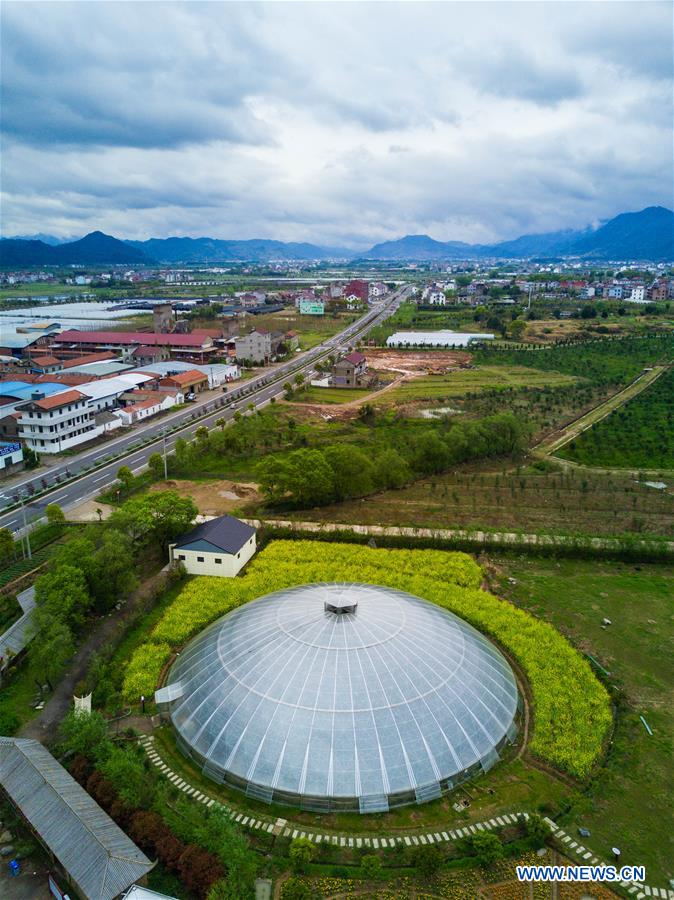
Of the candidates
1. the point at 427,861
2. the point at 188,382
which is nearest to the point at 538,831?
the point at 427,861

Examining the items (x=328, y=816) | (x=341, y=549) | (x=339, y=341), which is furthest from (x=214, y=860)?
(x=339, y=341)

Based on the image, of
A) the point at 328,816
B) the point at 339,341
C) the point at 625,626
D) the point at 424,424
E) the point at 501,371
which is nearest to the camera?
the point at 328,816

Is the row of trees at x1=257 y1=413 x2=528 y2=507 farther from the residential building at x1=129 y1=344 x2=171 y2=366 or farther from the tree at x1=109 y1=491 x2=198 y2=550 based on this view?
the residential building at x1=129 y1=344 x2=171 y2=366

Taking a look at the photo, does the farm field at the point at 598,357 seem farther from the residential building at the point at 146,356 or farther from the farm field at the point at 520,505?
the residential building at the point at 146,356

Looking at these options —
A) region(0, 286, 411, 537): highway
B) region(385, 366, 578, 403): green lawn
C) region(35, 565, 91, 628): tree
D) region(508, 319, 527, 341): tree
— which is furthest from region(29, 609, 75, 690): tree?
region(508, 319, 527, 341): tree

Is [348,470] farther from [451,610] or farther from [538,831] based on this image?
[538,831]

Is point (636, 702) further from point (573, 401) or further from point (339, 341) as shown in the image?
point (339, 341)
